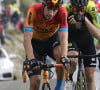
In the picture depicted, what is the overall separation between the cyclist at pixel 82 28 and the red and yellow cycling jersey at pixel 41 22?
0.80ft

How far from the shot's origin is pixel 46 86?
20.5 feet

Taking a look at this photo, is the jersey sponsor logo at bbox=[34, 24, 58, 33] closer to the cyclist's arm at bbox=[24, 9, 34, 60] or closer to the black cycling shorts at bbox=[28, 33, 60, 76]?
the black cycling shorts at bbox=[28, 33, 60, 76]

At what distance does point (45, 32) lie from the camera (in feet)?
23.6

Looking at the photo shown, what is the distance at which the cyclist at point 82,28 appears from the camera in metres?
7.01

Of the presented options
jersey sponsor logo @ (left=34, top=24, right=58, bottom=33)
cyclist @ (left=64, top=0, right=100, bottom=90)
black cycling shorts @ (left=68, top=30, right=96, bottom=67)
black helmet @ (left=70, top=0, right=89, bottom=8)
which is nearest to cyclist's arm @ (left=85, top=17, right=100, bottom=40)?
cyclist @ (left=64, top=0, right=100, bottom=90)

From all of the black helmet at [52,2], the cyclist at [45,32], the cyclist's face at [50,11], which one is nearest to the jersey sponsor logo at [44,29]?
the cyclist at [45,32]

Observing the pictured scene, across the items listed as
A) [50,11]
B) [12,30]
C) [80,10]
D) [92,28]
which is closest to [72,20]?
[80,10]

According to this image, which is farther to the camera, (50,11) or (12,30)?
(12,30)

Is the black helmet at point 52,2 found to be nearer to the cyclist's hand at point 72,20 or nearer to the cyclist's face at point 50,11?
the cyclist's face at point 50,11

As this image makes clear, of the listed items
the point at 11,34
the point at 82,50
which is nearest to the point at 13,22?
the point at 11,34

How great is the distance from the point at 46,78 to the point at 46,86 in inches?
4.2

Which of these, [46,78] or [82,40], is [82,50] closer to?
[82,40]

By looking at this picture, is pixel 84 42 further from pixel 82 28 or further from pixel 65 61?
pixel 65 61

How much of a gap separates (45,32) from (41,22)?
1.09 ft
